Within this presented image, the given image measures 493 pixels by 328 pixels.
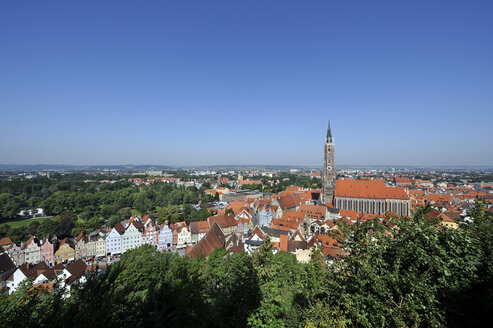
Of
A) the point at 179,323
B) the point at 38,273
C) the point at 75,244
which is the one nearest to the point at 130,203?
the point at 75,244

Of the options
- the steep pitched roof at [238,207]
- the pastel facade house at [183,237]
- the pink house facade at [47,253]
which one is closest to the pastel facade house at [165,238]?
the pastel facade house at [183,237]

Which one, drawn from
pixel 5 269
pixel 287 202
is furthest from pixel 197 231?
pixel 5 269

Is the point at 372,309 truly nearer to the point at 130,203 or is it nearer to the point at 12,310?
the point at 12,310

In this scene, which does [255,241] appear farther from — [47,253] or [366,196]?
[47,253]

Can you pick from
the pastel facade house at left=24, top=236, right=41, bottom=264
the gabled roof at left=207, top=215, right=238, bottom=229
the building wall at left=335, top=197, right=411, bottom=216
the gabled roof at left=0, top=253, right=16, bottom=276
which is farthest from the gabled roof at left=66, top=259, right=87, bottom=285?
the building wall at left=335, top=197, right=411, bottom=216

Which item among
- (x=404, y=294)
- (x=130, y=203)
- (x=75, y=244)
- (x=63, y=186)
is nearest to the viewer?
(x=404, y=294)

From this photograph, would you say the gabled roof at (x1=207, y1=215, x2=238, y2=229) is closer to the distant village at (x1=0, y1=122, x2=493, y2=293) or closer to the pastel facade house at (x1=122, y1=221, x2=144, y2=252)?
the distant village at (x1=0, y1=122, x2=493, y2=293)
